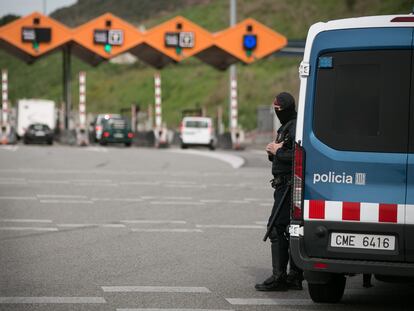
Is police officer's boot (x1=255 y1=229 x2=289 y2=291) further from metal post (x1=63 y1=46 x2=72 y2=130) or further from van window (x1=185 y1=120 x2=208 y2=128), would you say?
metal post (x1=63 y1=46 x2=72 y2=130)

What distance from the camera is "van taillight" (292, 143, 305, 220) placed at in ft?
27.8

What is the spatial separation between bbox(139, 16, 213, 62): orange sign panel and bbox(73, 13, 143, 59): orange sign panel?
75cm

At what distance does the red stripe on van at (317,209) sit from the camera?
27.5 feet

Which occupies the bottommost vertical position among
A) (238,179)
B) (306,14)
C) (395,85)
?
(238,179)

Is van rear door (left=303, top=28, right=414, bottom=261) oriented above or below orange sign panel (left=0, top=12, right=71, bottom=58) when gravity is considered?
below

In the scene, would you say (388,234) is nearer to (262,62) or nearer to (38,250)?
(38,250)

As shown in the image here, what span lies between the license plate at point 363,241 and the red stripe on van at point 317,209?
0.56ft

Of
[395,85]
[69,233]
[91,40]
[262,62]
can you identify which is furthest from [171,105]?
[395,85]

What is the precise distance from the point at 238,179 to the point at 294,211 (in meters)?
17.7

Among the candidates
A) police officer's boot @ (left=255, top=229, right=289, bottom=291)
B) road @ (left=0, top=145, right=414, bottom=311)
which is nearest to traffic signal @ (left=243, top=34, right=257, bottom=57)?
road @ (left=0, top=145, right=414, bottom=311)

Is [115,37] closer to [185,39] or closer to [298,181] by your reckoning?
[185,39]

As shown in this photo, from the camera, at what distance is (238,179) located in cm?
2620

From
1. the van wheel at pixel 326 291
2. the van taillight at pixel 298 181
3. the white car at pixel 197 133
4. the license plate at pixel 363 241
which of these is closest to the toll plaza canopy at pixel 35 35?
the white car at pixel 197 133

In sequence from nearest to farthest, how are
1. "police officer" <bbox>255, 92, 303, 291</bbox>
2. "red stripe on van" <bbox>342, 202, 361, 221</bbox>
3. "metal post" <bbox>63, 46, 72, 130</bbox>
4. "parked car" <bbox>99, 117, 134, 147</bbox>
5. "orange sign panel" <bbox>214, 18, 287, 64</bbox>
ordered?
1. "red stripe on van" <bbox>342, 202, 361, 221</bbox>
2. "police officer" <bbox>255, 92, 303, 291</bbox>
3. "orange sign panel" <bbox>214, 18, 287, 64</bbox>
4. "parked car" <bbox>99, 117, 134, 147</bbox>
5. "metal post" <bbox>63, 46, 72, 130</bbox>
